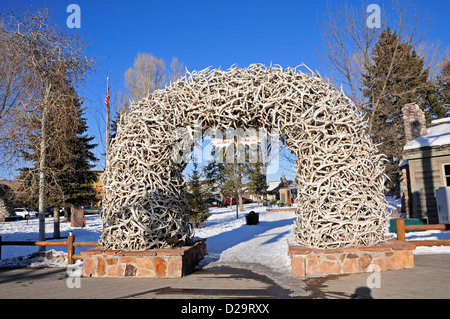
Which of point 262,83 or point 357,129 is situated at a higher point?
point 262,83

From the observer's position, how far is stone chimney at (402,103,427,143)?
527 inches

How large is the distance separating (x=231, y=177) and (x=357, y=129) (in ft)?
82.7

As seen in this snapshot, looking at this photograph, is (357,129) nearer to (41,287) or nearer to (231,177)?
(41,287)

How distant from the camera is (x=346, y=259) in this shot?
16.5 feet

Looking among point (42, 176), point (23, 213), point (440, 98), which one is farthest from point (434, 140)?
point (23, 213)

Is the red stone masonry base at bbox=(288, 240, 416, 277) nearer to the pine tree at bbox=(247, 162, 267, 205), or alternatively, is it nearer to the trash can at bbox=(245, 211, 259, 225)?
the trash can at bbox=(245, 211, 259, 225)

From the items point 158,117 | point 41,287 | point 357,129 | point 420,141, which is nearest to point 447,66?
point 420,141

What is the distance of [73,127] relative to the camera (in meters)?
9.99

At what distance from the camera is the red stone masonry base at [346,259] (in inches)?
198

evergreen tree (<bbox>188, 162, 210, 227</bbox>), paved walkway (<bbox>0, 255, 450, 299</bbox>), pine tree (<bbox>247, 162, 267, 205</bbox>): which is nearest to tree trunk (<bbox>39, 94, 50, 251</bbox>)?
paved walkway (<bbox>0, 255, 450, 299</bbox>)

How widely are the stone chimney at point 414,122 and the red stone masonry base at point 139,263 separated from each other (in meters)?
12.4

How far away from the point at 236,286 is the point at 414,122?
41.0ft

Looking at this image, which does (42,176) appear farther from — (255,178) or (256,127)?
(255,178)
